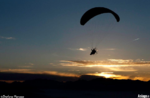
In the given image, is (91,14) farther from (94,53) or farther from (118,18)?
(94,53)

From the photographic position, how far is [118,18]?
31266 millimetres

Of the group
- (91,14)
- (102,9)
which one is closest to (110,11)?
(102,9)

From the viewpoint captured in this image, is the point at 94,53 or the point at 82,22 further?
the point at 82,22

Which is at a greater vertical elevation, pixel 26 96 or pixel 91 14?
pixel 91 14

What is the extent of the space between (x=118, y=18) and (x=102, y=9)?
11.6ft

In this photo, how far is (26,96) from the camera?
12500 cm

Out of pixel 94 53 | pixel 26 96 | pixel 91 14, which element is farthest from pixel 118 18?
pixel 26 96

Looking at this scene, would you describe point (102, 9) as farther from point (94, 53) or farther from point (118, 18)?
point (94, 53)

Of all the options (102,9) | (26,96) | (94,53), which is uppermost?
(102,9)

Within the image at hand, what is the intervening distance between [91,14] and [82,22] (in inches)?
91.6

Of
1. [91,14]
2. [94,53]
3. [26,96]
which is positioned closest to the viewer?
[94,53]

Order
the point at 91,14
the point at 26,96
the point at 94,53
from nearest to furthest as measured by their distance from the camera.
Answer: the point at 94,53
the point at 91,14
the point at 26,96

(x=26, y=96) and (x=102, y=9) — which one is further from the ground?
(x=102, y=9)

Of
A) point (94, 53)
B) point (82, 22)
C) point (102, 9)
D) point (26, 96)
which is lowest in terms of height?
point (26, 96)
